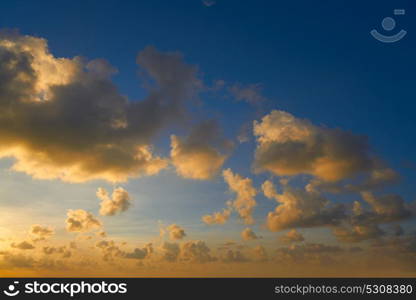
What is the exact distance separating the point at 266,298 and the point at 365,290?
3382 centimetres

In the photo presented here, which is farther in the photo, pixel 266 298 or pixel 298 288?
pixel 266 298

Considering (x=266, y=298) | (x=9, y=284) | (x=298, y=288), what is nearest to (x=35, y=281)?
(x=9, y=284)

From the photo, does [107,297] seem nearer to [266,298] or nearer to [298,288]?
[298,288]

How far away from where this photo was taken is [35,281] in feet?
242

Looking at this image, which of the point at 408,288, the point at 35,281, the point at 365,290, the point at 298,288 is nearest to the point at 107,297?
the point at 35,281

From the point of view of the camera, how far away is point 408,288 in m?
76.1

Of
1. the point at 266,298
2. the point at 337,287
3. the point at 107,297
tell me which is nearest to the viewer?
the point at 107,297

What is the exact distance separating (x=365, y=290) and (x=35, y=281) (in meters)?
65.3

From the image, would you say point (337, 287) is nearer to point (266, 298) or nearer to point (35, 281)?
point (266, 298)

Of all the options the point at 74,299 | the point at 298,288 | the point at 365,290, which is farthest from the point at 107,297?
the point at 365,290

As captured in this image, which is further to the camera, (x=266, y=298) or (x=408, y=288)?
(x=266, y=298)

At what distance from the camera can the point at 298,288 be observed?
75125 mm

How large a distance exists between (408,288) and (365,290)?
28.1 feet

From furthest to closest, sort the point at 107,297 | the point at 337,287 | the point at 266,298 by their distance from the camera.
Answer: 1. the point at 266,298
2. the point at 337,287
3. the point at 107,297
